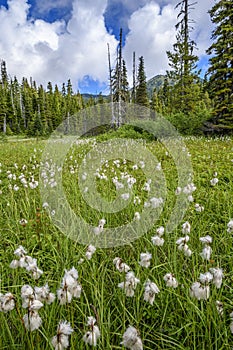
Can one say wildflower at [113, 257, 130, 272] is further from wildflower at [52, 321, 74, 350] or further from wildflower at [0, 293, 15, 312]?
wildflower at [0, 293, 15, 312]

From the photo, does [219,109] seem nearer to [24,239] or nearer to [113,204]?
[113,204]

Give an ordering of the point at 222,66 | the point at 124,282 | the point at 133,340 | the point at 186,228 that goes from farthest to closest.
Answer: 1. the point at 222,66
2. the point at 186,228
3. the point at 124,282
4. the point at 133,340

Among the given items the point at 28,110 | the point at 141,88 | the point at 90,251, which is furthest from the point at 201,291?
the point at 28,110

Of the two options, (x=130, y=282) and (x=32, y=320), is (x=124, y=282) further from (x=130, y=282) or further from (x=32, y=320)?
(x=32, y=320)

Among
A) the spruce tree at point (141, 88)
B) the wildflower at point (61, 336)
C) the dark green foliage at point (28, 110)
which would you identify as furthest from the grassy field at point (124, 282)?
the dark green foliage at point (28, 110)

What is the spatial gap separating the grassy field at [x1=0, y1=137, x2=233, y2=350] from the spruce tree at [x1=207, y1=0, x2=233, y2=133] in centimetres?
1102

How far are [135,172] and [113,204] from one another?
87.7 inches

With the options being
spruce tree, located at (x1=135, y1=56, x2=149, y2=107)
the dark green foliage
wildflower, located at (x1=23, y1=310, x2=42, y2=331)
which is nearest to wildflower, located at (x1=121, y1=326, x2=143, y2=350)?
wildflower, located at (x1=23, y1=310, x2=42, y2=331)

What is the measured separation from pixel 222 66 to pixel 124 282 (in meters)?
17.7

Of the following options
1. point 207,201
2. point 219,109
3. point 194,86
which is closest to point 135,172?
point 207,201

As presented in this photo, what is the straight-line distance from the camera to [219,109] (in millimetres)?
15164

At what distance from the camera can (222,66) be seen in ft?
51.6

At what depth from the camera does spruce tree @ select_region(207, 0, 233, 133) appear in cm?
1502

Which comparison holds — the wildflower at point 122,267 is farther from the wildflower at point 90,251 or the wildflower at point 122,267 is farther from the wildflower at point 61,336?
the wildflower at point 61,336
